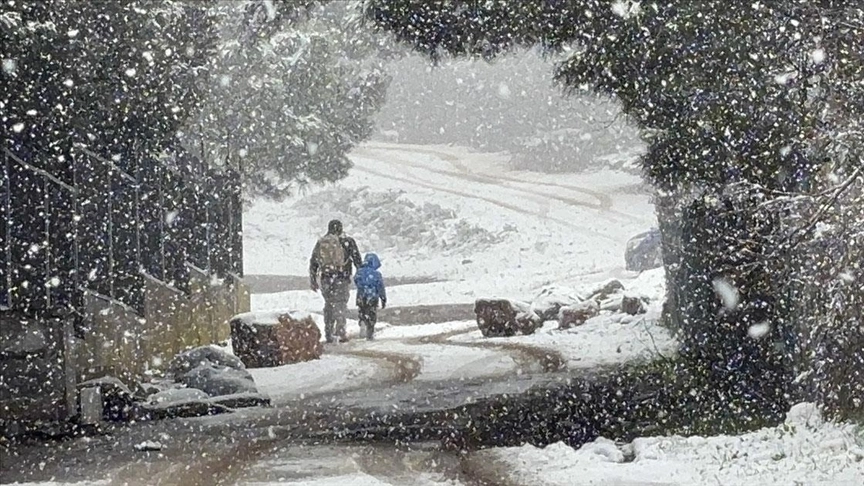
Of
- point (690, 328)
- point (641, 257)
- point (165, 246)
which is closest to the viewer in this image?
point (690, 328)

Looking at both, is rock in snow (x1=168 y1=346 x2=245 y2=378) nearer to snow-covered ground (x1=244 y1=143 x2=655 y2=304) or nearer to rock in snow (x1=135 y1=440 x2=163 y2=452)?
rock in snow (x1=135 y1=440 x2=163 y2=452)

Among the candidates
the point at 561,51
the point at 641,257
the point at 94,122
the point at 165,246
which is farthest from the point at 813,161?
the point at 641,257

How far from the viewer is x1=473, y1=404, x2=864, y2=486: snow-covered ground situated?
235 inches

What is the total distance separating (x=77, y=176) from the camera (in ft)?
32.1

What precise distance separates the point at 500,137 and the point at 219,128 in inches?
1126

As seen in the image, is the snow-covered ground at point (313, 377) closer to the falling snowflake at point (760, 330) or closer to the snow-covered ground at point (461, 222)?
the falling snowflake at point (760, 330)

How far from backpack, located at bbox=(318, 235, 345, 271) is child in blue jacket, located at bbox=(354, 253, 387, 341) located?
602 mm

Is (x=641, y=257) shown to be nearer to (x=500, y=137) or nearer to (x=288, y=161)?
(x=288, y=161)

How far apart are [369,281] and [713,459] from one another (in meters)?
10.4

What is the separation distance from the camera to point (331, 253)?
51.6ft

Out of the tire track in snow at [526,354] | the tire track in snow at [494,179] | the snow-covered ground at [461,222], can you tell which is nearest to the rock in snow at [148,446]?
the tire track in snow at [526,354]

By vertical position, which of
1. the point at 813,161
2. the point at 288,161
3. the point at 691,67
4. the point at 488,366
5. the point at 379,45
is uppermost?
the point at 379,45

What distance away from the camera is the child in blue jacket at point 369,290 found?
1653 centimetres

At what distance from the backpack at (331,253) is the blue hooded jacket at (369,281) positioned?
73 centimetres
